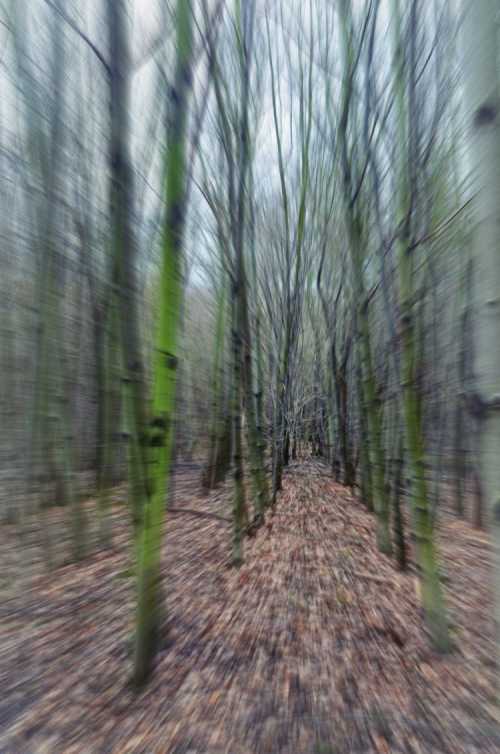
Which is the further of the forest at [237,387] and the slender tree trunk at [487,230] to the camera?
the forest at [237,387]

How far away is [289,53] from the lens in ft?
12.9

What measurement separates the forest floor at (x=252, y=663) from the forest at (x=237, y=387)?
15mm

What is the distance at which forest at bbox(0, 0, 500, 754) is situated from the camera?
158 cm

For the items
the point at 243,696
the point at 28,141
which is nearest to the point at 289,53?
the point at 28,141

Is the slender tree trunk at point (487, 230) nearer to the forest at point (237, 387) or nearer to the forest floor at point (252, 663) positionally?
the forest at point (237, 387)

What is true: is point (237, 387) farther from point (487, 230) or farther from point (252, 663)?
point (487, 230)

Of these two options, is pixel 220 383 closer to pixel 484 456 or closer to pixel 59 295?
pixel 59 295

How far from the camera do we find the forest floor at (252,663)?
4.99 feet

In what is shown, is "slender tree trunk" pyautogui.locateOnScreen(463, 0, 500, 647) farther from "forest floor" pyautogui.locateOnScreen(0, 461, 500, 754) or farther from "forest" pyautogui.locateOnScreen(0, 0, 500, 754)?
"forest floor" pyautogui.locateOnScreen(0, 461, 500, 754)

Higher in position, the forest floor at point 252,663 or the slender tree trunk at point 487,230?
the slender tree trunk at point 487,230

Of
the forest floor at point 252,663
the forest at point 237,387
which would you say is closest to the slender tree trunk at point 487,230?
the forest at point 237,387

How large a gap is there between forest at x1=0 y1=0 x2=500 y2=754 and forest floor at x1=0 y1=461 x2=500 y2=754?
1 centimetres

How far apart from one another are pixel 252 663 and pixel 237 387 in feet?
7.86

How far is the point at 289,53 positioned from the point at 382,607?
497cm
